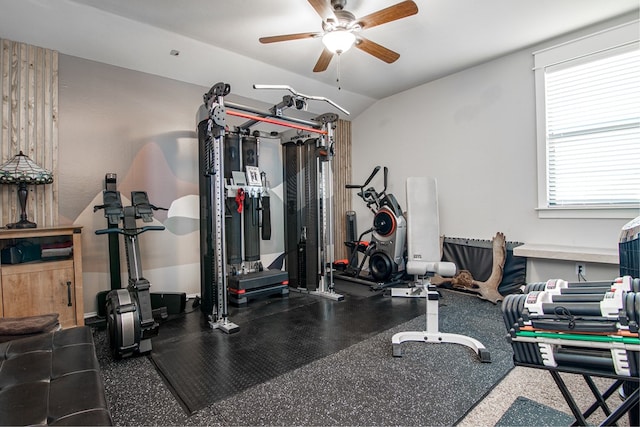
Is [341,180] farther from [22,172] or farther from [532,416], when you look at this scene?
[532,416]

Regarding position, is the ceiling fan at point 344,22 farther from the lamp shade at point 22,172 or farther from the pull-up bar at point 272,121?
the lamp shade at point 22,172

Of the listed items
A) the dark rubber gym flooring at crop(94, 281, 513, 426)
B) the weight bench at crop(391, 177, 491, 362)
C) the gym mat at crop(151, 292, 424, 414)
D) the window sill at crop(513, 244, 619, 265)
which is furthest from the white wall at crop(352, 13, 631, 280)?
the gym mat at crop(151, 292, 424, 414)

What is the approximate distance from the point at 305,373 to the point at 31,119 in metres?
3.49

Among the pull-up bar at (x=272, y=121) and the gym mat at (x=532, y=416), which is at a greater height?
the pull-up bar at (x=272, y=121)

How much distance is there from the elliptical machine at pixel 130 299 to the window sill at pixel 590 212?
425 cm

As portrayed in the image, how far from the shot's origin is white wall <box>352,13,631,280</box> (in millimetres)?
3865

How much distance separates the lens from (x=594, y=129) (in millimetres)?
3480

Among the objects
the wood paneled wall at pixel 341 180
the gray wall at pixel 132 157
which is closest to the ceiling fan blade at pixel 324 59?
the gray wall at pixel 132 157

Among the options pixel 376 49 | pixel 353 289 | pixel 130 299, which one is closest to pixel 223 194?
pixel 130 299

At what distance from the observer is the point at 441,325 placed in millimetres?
3088

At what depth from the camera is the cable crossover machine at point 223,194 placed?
307 cm

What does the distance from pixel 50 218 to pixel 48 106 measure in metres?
1.12

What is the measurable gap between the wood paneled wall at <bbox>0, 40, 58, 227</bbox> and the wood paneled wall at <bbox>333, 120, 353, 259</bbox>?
12.9 ft

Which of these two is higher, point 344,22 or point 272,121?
point 344,22
